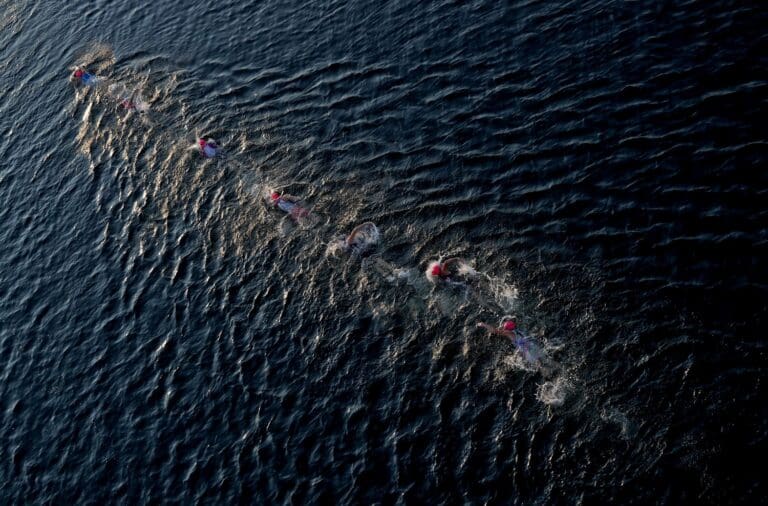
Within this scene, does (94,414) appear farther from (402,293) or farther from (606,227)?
(606,227)

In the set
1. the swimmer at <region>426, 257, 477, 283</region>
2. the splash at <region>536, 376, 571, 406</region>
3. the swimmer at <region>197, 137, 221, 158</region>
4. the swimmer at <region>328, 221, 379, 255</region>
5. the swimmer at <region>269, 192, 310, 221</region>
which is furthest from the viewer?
the swimmer at <region>197, 137, 221, 158</region>

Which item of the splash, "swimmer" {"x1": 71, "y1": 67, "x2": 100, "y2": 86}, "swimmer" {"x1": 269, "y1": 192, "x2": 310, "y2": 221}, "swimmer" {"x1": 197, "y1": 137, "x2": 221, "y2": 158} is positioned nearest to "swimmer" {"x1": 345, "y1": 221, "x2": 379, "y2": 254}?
"swimmer" {"x1": 269, "y1": 192, "x2": 310, "y2": 221}

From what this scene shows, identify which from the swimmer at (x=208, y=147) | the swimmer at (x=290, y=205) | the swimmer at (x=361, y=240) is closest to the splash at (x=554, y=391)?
the swimmer at (x=361, y=240)

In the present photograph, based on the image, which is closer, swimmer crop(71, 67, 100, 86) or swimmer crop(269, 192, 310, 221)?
swimmer crop(269, 192, 310, 221)

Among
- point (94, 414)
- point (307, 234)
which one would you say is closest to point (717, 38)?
point (307, 234)

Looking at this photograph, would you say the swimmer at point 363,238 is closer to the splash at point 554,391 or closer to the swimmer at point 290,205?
the swimmer at point 290,205

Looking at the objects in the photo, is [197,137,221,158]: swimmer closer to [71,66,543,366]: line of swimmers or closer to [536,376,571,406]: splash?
[71,66,543,366]: line of swimmers
